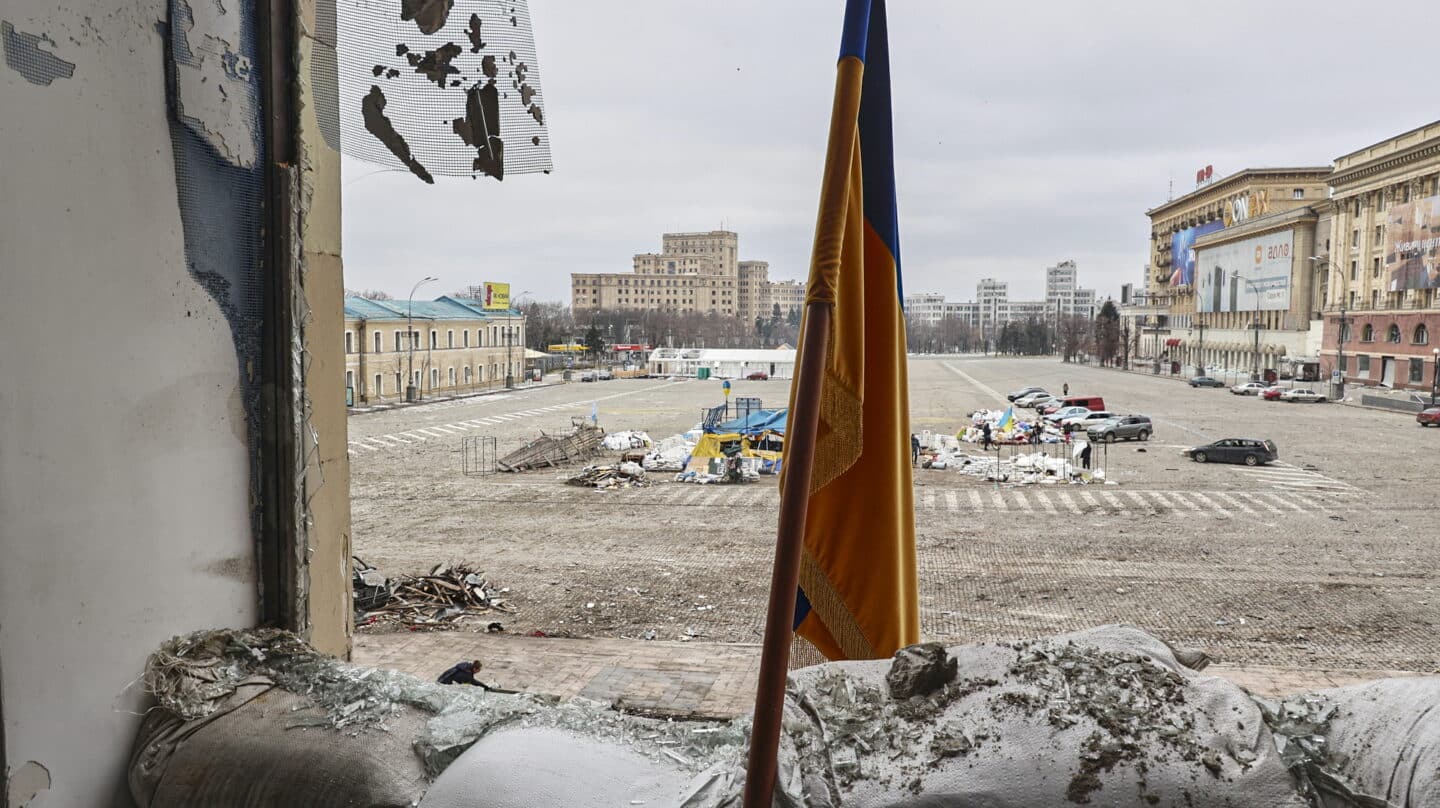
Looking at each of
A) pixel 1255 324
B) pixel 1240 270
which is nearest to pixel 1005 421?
pixel 1255 324

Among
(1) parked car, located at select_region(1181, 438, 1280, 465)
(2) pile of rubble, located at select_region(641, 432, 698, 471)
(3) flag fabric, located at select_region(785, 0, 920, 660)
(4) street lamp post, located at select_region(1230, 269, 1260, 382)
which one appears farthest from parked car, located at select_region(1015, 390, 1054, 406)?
(3) flag fabric, located at select_region(785, 0, 920, 660)

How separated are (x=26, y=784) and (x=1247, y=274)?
244ft

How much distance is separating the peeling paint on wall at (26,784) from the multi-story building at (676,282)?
10452 centimetres

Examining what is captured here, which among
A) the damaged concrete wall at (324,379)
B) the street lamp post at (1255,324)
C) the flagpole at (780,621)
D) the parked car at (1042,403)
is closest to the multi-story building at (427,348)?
the parked car at (1042,403)

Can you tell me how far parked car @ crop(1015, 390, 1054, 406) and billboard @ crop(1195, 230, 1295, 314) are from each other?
1198 inches

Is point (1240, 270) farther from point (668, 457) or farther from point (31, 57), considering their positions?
point (31, 57)

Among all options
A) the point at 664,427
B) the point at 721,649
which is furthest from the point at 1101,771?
the point at 664,427

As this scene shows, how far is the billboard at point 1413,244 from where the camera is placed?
136ft

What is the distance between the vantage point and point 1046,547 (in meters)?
13.3

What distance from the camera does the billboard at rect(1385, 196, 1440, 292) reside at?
41.5 metres

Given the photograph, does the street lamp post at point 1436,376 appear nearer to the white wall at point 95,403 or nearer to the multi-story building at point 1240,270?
the multi-story building at point 1240,270

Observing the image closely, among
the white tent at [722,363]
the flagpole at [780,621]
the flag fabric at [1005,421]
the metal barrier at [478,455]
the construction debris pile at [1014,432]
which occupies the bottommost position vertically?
the metal barrier at [478,455]

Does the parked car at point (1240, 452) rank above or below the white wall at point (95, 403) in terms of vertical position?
below

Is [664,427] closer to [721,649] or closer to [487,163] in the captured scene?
[721,649]
